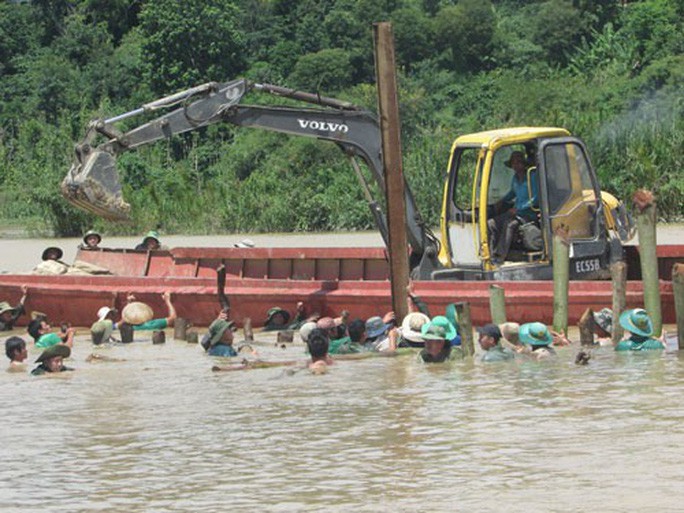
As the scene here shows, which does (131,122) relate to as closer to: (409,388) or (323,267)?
(323,267)

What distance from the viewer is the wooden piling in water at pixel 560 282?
17328 mm

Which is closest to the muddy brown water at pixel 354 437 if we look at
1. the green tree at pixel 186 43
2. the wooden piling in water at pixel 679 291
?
the wooden piling in water at pixel 679 291

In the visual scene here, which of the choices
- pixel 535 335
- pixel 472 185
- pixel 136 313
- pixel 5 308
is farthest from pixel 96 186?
pixel 535 335

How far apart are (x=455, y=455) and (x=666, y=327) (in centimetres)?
724

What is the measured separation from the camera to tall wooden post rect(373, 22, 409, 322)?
1780 cm

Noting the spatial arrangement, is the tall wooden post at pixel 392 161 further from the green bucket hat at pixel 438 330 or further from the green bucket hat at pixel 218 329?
the green bucket hat at pixel 218 329

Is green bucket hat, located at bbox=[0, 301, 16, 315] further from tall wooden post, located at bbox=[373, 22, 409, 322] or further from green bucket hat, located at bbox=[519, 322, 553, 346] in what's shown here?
green bucket hat, located at bbox=[519, 322, 553, 346]

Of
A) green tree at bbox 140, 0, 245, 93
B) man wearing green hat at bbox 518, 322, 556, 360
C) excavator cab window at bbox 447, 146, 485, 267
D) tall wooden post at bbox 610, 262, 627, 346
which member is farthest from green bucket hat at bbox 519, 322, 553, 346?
green tree at bbox 140, 0, 245, 93

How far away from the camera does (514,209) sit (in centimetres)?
1889

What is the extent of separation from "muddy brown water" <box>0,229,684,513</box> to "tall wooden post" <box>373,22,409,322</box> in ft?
4.59

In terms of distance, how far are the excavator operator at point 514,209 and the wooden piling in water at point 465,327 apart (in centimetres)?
254

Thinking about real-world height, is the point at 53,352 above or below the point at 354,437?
above

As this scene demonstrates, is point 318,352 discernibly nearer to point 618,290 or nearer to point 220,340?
point 220,340

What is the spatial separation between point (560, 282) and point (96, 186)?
5.88 m
